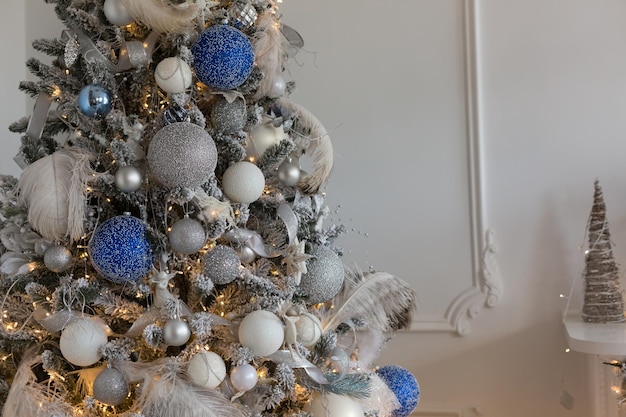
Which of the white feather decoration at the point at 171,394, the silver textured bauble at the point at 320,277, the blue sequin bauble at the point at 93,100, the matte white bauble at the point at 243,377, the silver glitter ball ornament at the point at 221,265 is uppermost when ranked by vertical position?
the blue sequin bauble at the point at 93,100

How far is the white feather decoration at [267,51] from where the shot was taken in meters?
1.08

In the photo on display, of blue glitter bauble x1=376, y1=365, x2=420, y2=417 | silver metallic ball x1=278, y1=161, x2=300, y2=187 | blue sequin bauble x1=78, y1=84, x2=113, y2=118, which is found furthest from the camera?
blue glitter bauble x1=376, y1=365, x2=420, y2=417

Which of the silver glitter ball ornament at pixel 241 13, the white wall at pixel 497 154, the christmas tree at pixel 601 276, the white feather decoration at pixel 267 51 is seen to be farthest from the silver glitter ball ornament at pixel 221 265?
the christmas tree at pixel 601 276

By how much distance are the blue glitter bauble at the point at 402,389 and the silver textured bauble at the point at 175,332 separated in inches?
21.1

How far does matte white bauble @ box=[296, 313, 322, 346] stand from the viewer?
103 cm

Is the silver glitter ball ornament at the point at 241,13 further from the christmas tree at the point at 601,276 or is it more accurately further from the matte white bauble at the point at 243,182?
the christmas tree at the point at 601,276

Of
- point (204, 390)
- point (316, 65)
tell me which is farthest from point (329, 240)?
point (316, 65)

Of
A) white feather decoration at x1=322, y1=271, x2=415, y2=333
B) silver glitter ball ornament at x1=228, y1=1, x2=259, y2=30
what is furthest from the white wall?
silver glitter ball ornament at x1=228, y1=1, x2=259, y2=30

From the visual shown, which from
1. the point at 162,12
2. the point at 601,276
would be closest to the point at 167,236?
the point at 162,12

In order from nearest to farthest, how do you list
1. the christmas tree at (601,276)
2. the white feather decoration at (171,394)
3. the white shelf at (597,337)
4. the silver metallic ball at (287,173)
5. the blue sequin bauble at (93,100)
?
1. the white feather decoration at (171,394)
2. the blue sequin bauble at (93,100)
3. the silver metallic ball at (287,173)
4. the white shelf at (597,337)
5. the christmas tree at (601,276)

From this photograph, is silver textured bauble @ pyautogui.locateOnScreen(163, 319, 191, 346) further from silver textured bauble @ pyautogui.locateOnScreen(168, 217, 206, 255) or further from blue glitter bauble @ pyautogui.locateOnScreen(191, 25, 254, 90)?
blue glitter bauble @ pyautogui.locateOnScreen(191, 25, 254, 90)

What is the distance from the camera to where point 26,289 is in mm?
984

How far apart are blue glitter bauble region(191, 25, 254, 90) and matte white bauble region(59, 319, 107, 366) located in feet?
1.62

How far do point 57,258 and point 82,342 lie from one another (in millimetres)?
160
